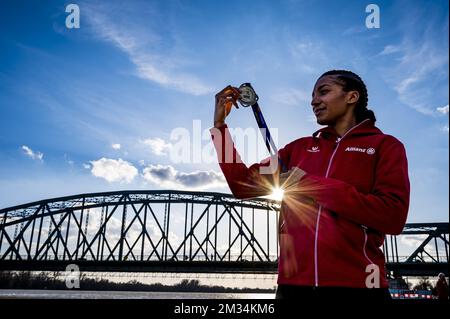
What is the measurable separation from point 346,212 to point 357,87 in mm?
1298

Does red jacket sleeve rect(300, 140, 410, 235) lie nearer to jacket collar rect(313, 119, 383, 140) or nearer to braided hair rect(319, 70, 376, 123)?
jacket collar rect(313, 119, 383, 140)

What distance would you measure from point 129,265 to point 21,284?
70.1 meters

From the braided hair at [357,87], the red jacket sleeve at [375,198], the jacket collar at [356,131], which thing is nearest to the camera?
the red jacket sleeve at [375,198]

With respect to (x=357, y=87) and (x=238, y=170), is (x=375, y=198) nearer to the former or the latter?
(x=238, y=170)

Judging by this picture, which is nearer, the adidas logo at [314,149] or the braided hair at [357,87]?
the adidas logo at [314,149]

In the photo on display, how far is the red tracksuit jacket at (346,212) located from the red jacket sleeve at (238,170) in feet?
0.06

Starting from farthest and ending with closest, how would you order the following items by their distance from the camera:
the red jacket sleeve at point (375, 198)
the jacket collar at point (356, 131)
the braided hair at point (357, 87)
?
the braided hair at point (357, 87)
the jacket collar at point (356, 131)
the red jacket sleeve at point (375, 198)

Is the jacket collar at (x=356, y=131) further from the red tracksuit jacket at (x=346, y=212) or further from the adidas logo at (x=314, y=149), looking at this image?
the adidas logo at (x=314, y=149)

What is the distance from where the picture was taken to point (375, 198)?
2.21 meters

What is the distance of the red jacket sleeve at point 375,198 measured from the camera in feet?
7.17

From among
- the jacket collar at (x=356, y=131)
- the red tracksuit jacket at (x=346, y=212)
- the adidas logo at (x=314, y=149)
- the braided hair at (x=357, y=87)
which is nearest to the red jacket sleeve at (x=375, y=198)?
the red tracksuit jacket at (x=346, y=212)
